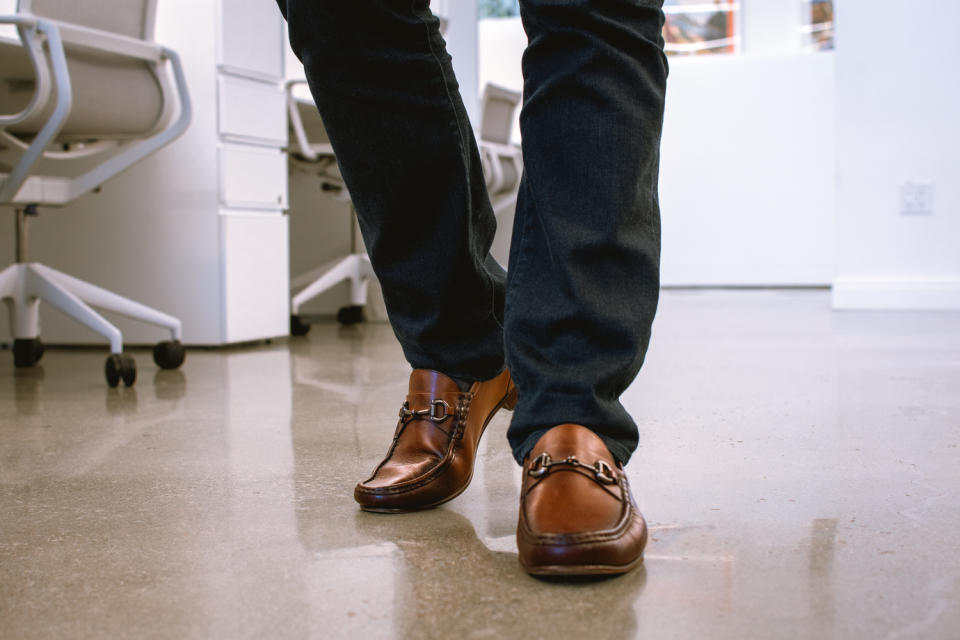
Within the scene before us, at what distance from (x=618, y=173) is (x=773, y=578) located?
0.30 metres

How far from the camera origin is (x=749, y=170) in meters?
5.62

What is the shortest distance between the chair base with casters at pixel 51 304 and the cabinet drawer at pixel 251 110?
0.58 m

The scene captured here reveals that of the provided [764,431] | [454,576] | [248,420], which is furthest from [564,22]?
[248,420]

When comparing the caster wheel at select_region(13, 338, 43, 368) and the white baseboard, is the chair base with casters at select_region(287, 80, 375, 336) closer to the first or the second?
the caster wheel at select_region(13, 338, 43, 368)

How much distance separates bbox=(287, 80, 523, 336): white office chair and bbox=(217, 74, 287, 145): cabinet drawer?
0.16 meters

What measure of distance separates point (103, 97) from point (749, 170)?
13.7ft

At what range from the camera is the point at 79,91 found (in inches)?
80.9

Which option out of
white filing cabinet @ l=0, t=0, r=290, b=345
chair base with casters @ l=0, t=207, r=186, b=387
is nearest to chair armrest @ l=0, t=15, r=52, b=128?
chair base with casters @ l=0, t=207, r=186, b=387

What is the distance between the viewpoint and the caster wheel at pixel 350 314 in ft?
11.6

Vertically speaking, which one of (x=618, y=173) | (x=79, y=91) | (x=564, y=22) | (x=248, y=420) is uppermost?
(x=79, y=91)

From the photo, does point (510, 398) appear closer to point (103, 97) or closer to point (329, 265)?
point (103, 97)

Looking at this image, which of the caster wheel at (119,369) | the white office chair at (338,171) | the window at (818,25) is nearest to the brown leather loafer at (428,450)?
the caster wheel at (119,369)

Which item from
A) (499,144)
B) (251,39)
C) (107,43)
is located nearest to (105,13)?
(107,43)

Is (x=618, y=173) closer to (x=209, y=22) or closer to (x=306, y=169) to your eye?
(x=209, y=22)
